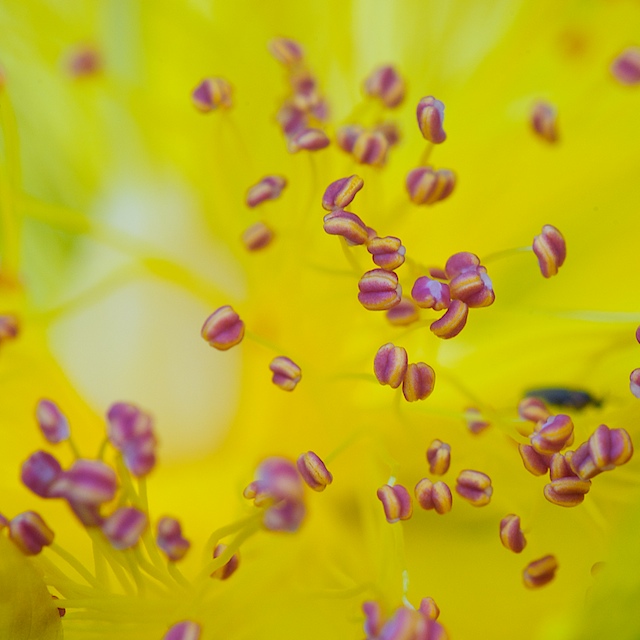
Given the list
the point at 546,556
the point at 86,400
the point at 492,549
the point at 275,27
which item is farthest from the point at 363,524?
the point at 275,27

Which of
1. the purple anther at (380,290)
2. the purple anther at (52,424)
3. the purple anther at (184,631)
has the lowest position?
the purple anther at (184,631)

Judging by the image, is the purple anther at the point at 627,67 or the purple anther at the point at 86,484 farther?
the purple anther at the point at 627,67

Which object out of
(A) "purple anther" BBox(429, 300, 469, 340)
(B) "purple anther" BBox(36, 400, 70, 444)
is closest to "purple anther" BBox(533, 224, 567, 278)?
(A) "purple anther" BBox(429, 300, 469, 340)

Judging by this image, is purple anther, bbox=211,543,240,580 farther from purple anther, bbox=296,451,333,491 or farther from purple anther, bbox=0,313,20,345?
purple anther, bbox=0,313,20,345

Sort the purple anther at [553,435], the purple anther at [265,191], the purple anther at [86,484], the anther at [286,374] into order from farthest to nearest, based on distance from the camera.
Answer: the purple anther at [265,191], the anther at [286,374], the purple anther at [553,435], the purple anther at [86,484]

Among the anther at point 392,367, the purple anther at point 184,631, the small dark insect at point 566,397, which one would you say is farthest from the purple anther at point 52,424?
the small dark insect at point 566,397

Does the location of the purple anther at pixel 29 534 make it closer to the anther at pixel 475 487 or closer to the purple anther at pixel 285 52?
the anther at pixel 475 487

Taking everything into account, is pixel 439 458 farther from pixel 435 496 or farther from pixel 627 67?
pixel 627 67
